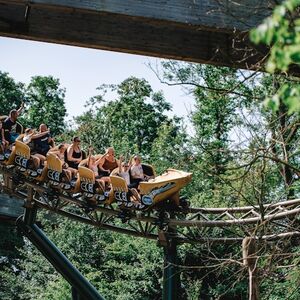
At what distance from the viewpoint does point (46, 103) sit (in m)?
31.0

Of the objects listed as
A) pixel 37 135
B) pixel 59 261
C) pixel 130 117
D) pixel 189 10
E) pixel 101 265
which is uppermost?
pixel 130 117

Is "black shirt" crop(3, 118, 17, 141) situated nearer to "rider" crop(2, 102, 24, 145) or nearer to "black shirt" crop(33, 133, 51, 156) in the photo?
"rider" crop(2, 102, 24, 145)

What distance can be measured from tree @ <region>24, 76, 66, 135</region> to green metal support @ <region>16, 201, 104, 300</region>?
19.2 metres

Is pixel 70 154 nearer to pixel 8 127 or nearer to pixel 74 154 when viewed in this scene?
pixel 74 154

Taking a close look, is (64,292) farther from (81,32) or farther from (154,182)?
(81,32)

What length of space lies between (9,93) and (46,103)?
73.3 inches

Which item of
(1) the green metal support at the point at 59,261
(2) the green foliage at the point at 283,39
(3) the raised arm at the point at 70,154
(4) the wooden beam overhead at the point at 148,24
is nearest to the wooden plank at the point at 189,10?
(4) the wooden beam overhead at the point at 148,24

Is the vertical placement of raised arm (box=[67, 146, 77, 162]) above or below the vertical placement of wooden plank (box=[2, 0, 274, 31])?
above

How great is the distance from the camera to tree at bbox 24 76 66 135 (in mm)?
30594

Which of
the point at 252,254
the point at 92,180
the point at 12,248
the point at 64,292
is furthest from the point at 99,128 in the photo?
the point at 252,254

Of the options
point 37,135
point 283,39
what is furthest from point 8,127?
point 283,39

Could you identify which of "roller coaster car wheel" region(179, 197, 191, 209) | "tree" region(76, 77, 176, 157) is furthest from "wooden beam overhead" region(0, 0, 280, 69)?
"tree" region(76, 77, 176, 157)

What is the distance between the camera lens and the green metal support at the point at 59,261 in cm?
1072

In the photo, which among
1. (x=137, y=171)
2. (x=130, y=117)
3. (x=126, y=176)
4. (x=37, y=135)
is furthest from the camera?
(x=130, y=117)
